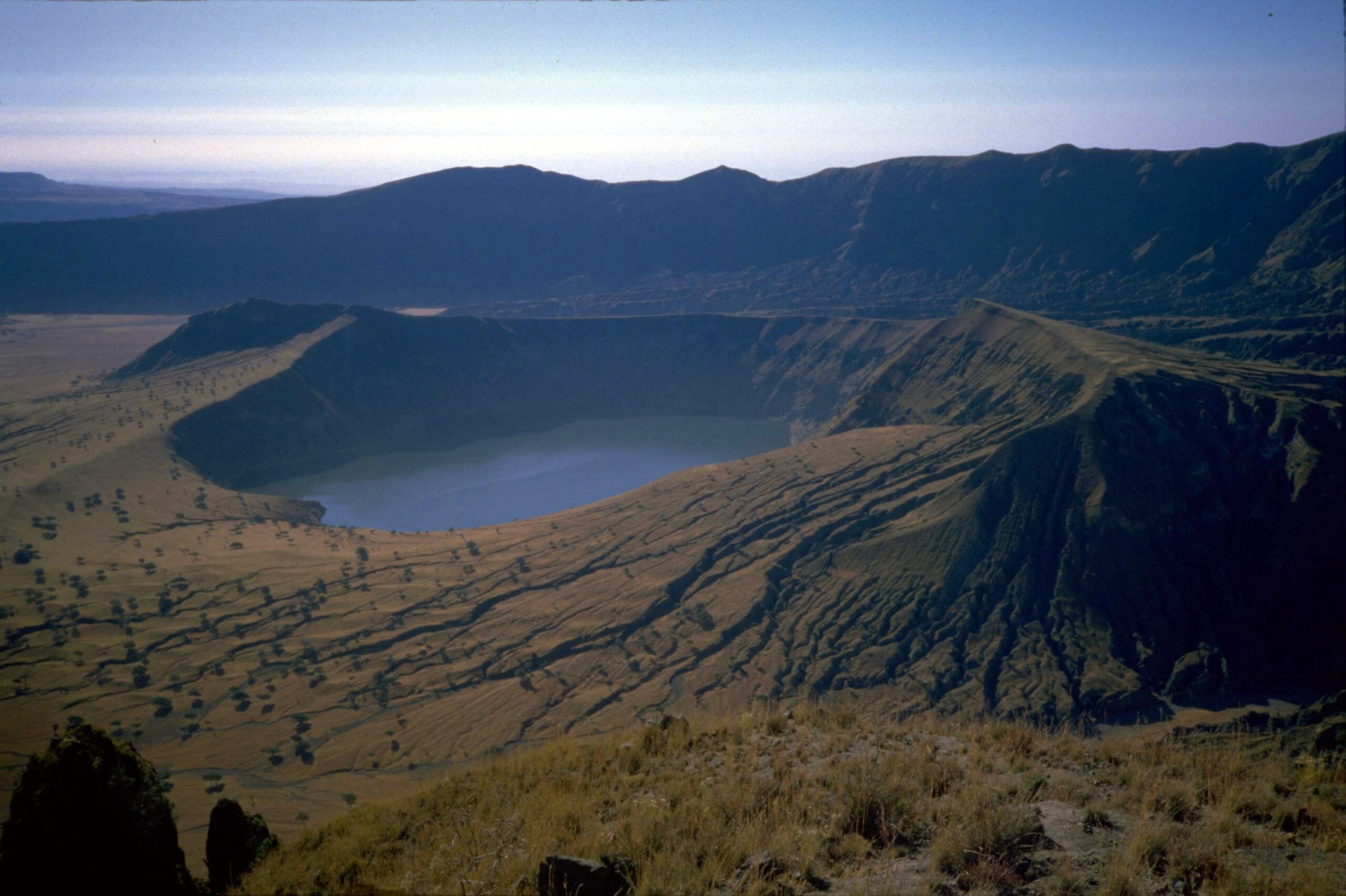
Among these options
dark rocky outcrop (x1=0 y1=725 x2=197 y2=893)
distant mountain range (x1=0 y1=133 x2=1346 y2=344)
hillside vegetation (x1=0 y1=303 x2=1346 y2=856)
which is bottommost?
hillside vegetation (x1=0 y1=303 x2=1346 y2=856)

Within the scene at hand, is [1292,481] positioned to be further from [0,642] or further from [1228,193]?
[1228,193]

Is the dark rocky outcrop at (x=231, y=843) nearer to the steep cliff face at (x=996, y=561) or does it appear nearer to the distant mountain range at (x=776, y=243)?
the steep cliff face at (x=996, y=561)

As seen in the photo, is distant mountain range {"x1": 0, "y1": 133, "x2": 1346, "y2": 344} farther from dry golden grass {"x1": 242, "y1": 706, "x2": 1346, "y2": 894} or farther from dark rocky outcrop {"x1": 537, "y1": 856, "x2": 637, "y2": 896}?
dark rocky outcrop {"x1": 537, "y1": 856, "x2": 637, "y2": 896}

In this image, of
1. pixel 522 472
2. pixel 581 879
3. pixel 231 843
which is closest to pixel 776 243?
pixel 522 472

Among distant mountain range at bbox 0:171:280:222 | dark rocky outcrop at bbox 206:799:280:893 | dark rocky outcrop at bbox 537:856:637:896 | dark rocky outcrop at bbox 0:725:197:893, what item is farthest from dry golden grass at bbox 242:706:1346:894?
distant mountain range at bbox 0:171:280:222

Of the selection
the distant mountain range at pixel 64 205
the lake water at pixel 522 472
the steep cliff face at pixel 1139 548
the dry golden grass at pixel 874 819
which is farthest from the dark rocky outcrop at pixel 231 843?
the distant mountain range at pixel 64 205

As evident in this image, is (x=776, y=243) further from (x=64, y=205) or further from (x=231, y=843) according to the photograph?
(x=64, y=205)

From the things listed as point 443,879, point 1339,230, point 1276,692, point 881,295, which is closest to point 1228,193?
point 1339,230
